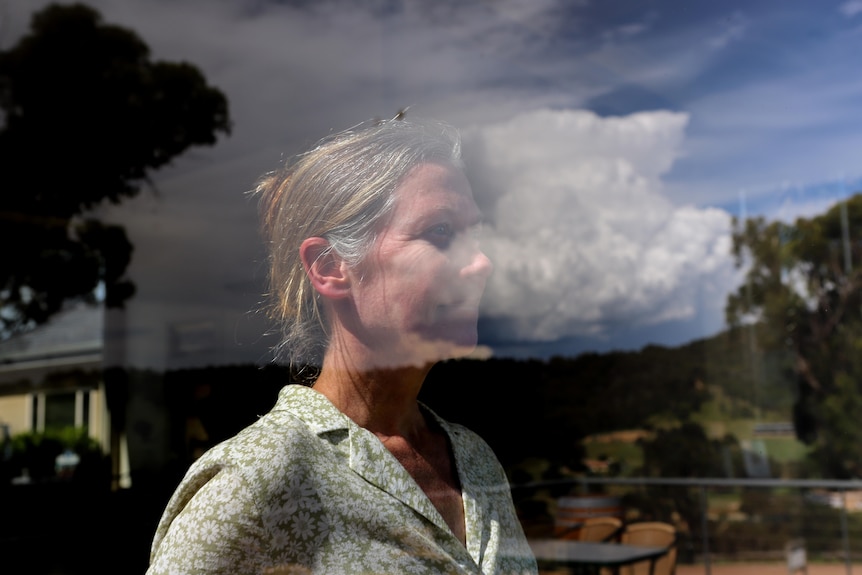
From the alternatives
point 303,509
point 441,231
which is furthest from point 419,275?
point 303,509

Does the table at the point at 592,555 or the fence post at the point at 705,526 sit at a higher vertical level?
the table at the point at 592,555

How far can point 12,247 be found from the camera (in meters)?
2.87

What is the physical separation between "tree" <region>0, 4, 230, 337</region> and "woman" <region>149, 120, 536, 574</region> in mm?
1192

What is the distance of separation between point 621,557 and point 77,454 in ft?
5.50

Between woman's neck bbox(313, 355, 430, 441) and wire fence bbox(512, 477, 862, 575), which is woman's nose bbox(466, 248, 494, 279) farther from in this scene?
wire fence bbox(512, 477, 862, 575)

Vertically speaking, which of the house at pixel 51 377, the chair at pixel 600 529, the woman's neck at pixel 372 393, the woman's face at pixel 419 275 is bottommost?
the chair at pixel 600 529

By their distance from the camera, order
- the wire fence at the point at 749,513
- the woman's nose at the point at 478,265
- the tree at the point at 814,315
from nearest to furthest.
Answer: the woman's nose at the point at 478,265 → the tree at the point at 814,315 → the wire fence at the point at 749,513

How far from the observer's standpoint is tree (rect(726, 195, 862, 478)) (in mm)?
3043

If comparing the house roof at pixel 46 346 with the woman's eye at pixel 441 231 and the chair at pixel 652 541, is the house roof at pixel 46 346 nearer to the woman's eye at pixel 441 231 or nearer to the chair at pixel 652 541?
the chair at pixel 652 541

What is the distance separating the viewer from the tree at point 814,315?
9.98 ft

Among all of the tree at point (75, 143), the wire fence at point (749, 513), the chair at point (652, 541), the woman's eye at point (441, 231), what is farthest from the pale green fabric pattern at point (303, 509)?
the wire fence at point (749, 513)

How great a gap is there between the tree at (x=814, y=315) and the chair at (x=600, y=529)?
1.10 m

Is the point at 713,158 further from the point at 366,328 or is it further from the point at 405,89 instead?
the point at 366,328

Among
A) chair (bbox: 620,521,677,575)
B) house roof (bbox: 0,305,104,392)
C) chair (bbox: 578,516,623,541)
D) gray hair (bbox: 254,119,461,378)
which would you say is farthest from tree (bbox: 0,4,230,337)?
chair (bbox: 620,521,677,575)
